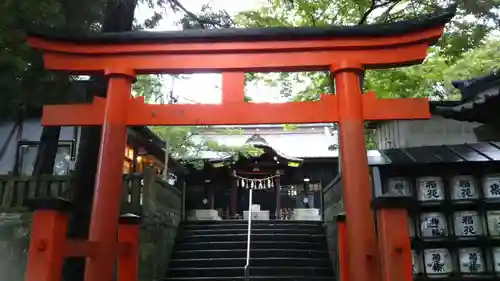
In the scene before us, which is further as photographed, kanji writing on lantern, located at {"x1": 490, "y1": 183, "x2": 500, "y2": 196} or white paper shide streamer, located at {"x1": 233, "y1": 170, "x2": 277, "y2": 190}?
white paper shide streamer, located at {"x1": 233, "y1": 170, "x2": 277, "y2": 190}

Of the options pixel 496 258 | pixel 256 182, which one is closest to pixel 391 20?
pixel 496 258

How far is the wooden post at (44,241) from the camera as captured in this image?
3594 millimetres

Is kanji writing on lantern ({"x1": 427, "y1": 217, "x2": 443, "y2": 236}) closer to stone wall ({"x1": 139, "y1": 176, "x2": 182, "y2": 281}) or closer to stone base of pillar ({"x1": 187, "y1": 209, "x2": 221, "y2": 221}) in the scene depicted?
stone wall ({"x1": 139, "y1": 176, "x2": 182, "y2": 281})

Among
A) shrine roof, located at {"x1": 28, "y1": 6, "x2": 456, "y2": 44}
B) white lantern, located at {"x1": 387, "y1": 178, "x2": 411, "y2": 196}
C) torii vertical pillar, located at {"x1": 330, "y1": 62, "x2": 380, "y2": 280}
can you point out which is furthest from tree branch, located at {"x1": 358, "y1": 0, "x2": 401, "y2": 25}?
torii vertical pillar, located at {"x1": 330, "y1": 62, "x2": 380, "y2": 280}

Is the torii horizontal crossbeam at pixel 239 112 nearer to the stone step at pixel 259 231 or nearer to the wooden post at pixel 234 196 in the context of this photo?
the stone step at pixel 259 231

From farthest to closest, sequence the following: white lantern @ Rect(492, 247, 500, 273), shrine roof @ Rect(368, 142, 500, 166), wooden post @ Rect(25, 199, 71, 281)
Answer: shrine roof @ Rect(368, 142, 500, 166)
white lantern @ Rect(492, 247, 500, 273)
wooden post @ Rect(25, 199, 71, 281)

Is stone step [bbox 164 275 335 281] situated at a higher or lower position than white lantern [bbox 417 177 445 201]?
lower

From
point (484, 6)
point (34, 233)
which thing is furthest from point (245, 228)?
point (34, 233)

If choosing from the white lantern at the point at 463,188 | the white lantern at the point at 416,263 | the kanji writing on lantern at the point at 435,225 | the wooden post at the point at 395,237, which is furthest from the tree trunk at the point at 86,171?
the white lantern at the point at 463,188

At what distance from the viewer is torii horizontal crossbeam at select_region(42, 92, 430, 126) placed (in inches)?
190

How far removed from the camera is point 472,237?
616 cm

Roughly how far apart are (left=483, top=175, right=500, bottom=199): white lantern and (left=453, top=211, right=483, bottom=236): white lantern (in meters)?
0.33

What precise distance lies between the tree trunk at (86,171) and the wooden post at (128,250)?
3.96ft

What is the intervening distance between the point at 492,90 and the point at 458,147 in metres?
2.28
